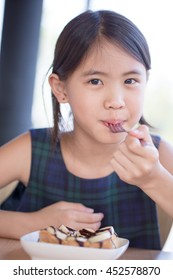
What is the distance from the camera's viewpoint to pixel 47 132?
4.72 feet

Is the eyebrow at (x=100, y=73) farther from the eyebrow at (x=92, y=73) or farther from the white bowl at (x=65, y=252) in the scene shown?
the white bowl at (x=65, y=252)

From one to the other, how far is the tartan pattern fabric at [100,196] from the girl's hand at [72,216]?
0.28 m

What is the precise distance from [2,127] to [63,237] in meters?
2.70

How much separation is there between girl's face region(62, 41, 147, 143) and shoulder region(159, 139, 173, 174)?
21cm

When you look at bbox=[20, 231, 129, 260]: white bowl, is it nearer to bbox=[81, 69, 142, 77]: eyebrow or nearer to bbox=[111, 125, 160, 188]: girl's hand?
bbox=[111, 125, 160, 188]: girl's hand

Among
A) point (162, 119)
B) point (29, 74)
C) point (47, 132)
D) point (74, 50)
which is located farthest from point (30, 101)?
point (74, 50)

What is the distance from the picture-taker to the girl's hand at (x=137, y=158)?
2.86ft

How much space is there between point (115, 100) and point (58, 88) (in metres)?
0.27

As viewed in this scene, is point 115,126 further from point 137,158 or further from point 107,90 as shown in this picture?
point 137,158

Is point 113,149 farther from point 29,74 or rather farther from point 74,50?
point 29,74

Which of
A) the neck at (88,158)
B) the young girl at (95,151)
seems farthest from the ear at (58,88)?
the neck at (88,158)

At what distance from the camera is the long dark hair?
Result: 3.80ft

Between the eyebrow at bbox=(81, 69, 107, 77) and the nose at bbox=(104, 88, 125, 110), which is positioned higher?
the eyebrow at bbox=(81, 69, 107, 77)

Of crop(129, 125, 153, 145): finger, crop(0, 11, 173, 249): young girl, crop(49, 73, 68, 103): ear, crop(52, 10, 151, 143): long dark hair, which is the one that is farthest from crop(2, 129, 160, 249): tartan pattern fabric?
crop(129, 125, 153, 145): finger
